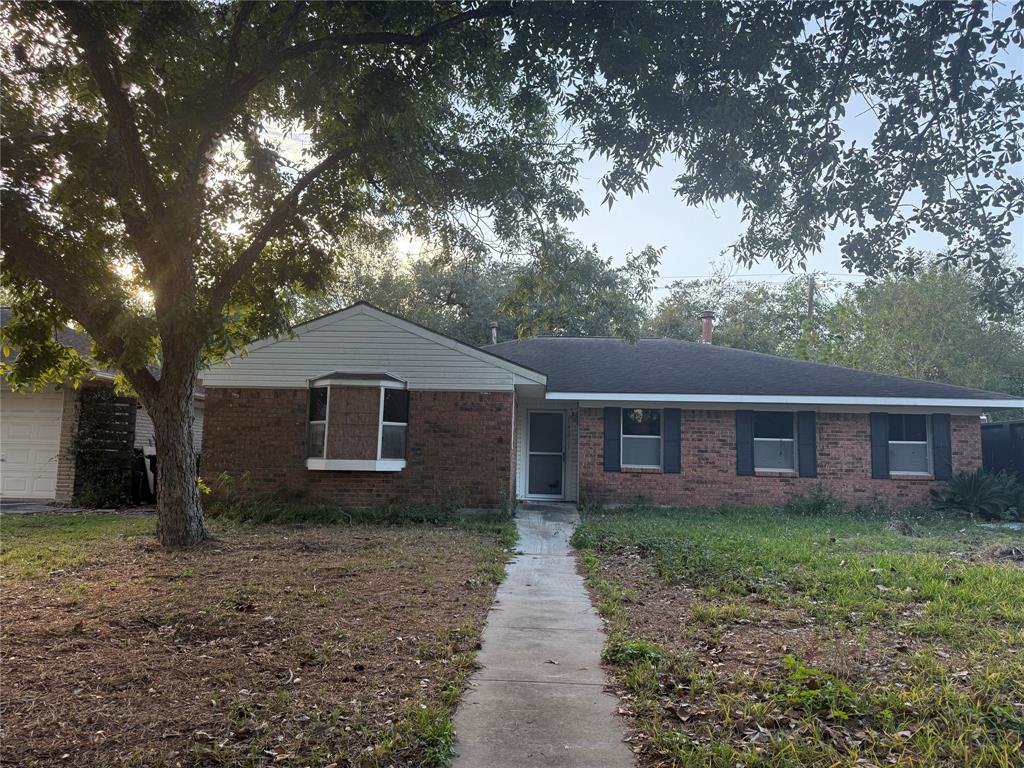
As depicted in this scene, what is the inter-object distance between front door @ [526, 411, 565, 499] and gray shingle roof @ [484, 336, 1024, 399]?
3.74 feet

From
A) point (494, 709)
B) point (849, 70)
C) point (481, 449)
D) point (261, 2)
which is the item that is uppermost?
point (261, 2)

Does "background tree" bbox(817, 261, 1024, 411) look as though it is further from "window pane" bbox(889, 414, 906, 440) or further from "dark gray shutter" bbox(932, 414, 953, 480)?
"window pane" bbox(889, 414, 906, 440)

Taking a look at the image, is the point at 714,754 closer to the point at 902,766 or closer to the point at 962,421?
the point at 902,766

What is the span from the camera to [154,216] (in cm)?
788

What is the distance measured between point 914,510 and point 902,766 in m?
12.8

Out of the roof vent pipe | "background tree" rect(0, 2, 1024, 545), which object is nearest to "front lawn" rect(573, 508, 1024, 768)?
"background tree" rect(0, 2, 1024, 545)

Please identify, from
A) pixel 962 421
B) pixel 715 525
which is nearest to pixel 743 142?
pixel 715 525

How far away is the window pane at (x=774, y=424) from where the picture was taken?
1501 cm

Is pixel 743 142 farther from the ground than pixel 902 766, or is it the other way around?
pixel 743 142

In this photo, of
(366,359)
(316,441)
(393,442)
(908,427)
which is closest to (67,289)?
(316,441)

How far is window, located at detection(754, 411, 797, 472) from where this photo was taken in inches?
589

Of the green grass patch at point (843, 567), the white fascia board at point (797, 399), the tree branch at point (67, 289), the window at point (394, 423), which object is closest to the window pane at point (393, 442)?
the window at point (394, 423)

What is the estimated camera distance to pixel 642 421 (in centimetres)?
1512

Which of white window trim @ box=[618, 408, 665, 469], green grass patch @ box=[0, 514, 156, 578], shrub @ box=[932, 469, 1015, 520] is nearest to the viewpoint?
green grass patch @ box=[0, 514, 156, 578]
